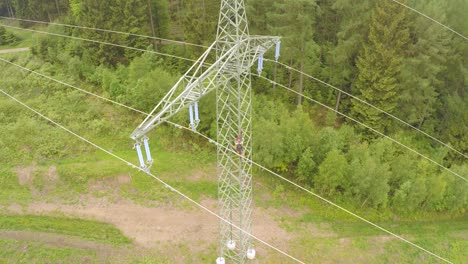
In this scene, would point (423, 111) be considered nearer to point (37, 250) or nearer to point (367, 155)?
point (367, 155)

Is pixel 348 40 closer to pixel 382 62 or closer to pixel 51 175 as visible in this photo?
pixel 382 62

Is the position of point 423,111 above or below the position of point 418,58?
below

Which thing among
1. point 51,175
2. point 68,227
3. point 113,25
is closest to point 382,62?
point 113,25

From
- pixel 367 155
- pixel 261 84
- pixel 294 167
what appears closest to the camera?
pixel 367 155

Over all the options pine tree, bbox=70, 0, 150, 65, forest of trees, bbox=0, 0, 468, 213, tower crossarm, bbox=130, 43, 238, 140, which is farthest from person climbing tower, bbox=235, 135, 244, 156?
pine tree, bbox=70, 0, 150, 65

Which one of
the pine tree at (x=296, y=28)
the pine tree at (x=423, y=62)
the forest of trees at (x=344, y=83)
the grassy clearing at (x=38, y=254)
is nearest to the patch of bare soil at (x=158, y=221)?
the grassy clearing at (x=38, y=254)

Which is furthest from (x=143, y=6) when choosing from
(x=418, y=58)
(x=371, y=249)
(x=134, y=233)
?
(x=371, y=249)

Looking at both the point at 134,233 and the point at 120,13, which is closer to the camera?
the point at 134,233

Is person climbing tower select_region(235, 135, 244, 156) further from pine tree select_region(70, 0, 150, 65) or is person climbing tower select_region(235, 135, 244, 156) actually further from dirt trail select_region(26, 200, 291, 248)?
pine tree select_region(70, 0, 150, 65)
